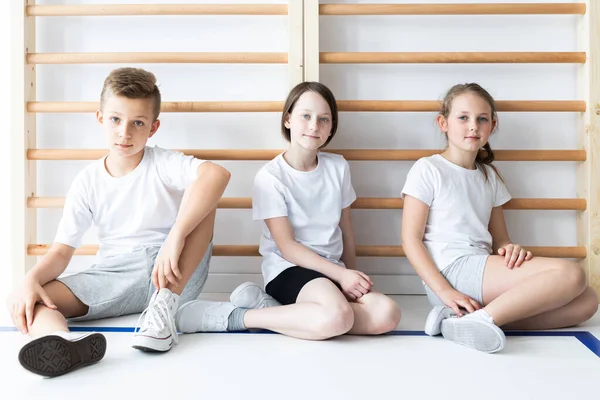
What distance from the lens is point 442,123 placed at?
5.42 ft

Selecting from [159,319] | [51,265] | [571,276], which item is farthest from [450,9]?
[51,265]

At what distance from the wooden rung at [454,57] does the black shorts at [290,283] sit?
2.20 ft

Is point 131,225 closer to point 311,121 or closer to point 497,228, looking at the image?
point 311,121

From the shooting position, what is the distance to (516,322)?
141 centimetres

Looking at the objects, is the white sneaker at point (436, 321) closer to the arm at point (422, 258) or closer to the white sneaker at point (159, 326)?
the arm at point (422, 258)

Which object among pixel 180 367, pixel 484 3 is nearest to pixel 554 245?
pixel 484 3

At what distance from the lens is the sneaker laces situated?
1.22m

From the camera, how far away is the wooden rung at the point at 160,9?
174 centimetres

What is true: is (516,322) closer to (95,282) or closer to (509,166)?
(509,166)

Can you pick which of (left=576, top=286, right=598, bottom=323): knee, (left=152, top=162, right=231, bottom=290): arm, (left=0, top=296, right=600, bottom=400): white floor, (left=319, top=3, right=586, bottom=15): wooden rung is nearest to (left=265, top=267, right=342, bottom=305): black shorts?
(left=0, top=296, right=600, bottom=400): white floor

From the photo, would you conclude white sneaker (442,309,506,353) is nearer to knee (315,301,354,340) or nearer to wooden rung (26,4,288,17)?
knee (315,301,354,340)

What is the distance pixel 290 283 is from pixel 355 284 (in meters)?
0.16

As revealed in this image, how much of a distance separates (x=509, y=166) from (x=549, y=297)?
1.93 feet

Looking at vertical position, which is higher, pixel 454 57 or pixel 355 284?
pixel 454 57
